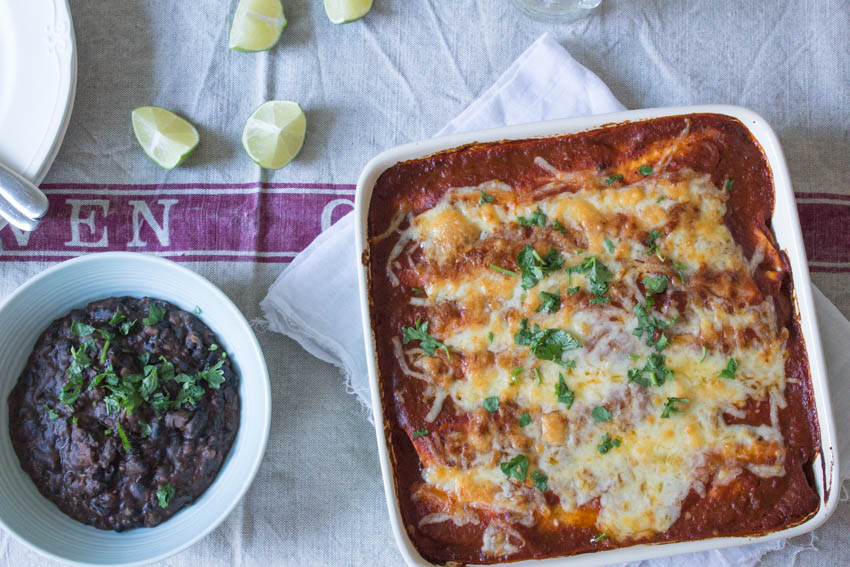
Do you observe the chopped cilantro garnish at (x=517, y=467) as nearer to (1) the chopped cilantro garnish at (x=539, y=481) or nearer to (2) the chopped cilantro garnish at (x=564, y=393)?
(1) the chopped cilantro garnish at (x=539, y=481)

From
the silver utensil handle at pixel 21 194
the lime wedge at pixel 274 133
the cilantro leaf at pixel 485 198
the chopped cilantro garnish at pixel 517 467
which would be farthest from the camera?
the lime wedge at pixel 274 133

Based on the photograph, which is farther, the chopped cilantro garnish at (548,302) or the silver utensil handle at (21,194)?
the silver utensil handle at (21,194)

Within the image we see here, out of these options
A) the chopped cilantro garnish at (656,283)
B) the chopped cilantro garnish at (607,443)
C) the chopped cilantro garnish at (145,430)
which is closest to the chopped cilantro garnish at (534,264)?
the chopped cilantro garnish at (656,283)

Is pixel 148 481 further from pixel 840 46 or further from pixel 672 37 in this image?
pixel 840 46

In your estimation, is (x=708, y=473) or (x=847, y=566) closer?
(x=708, y=473)

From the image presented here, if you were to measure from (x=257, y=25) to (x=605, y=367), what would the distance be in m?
1.77

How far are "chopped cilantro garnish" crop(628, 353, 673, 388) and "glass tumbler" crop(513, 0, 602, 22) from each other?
4.47ft

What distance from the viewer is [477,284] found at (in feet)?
7.70

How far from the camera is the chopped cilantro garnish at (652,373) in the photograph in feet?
7.54

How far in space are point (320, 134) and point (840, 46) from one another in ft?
6.63

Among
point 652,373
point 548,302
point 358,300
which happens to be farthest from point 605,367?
point 358,300

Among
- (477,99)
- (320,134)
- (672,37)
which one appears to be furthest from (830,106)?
(320,134)

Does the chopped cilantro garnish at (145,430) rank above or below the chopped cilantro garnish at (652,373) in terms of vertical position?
below

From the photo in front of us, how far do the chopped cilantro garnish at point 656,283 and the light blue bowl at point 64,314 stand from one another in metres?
1.25
